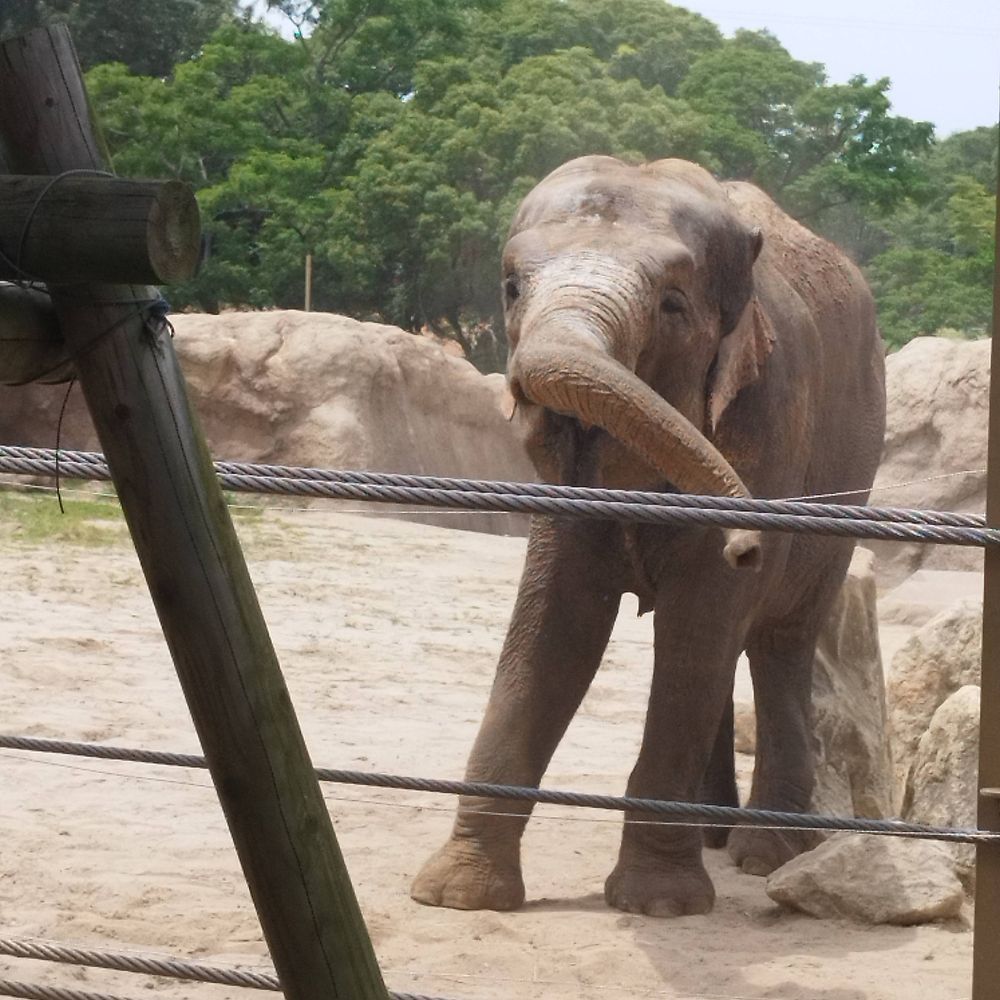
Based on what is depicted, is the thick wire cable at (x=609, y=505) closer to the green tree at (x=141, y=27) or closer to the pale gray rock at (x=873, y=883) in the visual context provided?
the pale gray rock at (x=873, y=883)

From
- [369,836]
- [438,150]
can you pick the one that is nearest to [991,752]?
[369,836]

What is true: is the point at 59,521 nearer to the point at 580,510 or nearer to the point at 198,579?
the point at 580,510

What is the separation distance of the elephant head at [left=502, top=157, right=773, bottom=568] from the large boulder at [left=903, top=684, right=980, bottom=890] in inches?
32.4

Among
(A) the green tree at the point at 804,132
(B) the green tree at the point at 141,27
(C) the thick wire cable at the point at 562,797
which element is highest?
(B) the green tree at the point at 141,27

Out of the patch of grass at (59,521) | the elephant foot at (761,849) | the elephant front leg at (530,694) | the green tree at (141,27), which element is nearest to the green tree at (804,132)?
the green tree at (141,27)

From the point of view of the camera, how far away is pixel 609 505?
183 cm

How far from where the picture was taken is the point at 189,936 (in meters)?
3.33

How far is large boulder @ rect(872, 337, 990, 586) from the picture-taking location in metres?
10.2

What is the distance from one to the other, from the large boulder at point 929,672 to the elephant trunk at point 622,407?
149 centimetres

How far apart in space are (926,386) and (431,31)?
1095 cm

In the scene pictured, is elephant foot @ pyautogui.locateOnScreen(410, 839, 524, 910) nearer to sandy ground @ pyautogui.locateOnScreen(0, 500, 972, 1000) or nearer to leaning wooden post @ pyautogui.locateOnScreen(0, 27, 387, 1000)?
sandy ground @ pyautogui.locateOnScreen(0, 500, 972, 1000)

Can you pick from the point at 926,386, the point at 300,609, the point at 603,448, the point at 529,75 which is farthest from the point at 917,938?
the point at 529,75

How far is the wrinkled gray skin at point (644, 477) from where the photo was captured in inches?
139

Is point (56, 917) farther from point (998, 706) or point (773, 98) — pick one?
point (773, 98)
